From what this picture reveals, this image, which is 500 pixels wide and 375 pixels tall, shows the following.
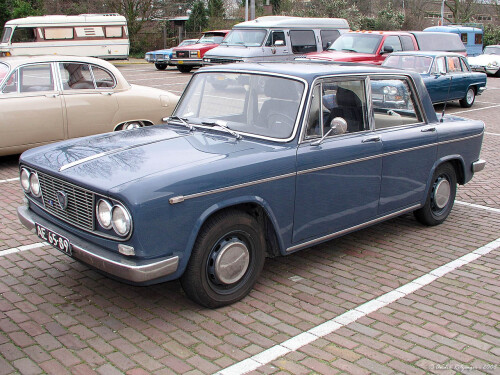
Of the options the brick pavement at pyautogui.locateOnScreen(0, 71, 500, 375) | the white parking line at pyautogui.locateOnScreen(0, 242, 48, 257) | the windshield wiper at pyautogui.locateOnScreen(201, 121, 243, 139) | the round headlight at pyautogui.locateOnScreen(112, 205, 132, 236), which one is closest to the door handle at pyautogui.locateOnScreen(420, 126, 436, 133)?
the brick pavement at pyautogui.locateOnScreen(0, 71, 500, 375)

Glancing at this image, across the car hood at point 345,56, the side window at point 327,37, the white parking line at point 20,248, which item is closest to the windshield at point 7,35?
the side window at point 327,37

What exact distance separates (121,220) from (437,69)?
12.7 meters

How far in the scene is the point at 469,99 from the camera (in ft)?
54.4

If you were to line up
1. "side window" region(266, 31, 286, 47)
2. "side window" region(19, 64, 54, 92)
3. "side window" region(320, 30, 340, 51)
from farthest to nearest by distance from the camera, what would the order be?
1. "side window" region(320, 30, 340, 51)
2. "side window" region(266, 31, 286, 47)
3. "side window" region(19, 64, 54, 92)

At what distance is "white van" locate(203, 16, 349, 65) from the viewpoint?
18.8 meters

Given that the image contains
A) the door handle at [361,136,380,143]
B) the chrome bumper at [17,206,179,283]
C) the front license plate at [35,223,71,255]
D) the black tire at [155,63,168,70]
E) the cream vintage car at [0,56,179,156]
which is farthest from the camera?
the black tire at [155,63,168,70]

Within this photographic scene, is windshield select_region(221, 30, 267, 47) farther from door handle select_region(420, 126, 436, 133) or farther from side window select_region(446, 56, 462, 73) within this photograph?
door handle select_region(420, 126, 436, 133)

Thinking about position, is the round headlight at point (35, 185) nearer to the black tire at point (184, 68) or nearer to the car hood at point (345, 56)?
the car hood at point (345, 56)

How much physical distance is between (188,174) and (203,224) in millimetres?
392

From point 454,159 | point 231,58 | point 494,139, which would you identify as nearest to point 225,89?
point 454,159

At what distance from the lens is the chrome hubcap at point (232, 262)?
4.20 metres

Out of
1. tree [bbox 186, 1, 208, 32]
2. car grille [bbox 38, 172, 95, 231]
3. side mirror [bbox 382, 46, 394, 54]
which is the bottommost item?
Result: car grille [bbox 38, 172, 95, 231]

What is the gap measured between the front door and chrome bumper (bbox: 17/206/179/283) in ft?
4.09

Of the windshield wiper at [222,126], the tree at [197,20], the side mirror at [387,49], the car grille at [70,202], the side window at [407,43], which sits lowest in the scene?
the car grille at [70,202]
